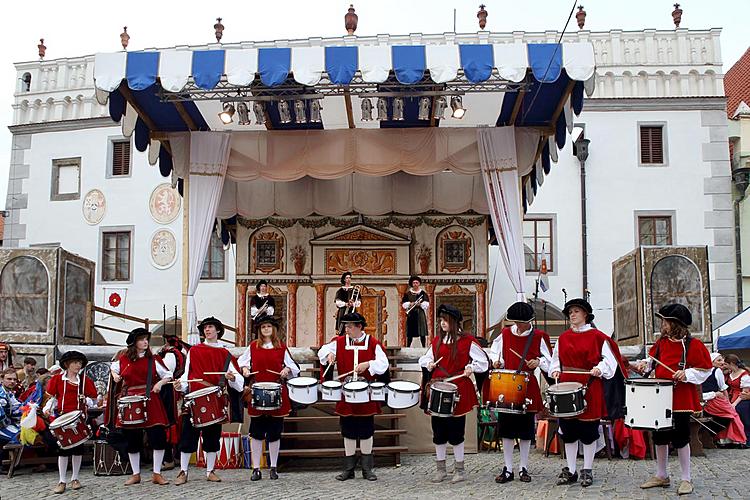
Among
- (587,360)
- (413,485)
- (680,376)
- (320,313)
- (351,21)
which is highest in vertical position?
(351,21)

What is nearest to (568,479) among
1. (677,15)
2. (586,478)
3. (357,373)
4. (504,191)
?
(586,478)

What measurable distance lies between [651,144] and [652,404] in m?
14.2

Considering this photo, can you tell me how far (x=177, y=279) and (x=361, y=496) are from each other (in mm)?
13870

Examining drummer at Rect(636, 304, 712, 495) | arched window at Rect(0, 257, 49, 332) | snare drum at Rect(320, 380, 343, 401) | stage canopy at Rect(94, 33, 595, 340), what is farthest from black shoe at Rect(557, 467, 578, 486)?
arched window at Rect(0, 257, 49, 332)

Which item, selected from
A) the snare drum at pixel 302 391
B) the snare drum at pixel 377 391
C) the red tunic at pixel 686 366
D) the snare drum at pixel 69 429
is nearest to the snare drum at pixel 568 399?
the red tunic at pixel 686 366

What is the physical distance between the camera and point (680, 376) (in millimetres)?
7773

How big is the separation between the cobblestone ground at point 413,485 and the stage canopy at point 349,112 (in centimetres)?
375

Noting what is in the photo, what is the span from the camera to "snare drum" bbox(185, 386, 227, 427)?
893cm

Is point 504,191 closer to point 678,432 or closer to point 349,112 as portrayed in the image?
point 349,112

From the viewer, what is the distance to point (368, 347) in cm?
938

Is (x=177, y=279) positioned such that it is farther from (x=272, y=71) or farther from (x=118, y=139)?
(x=272, y=71)

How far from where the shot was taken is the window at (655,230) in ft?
67.4

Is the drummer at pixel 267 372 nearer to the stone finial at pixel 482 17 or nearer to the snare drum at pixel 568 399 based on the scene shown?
the snare drum at pixel 568 399

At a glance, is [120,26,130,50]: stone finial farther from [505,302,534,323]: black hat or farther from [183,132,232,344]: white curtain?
[505,302,534,323]: black hat
